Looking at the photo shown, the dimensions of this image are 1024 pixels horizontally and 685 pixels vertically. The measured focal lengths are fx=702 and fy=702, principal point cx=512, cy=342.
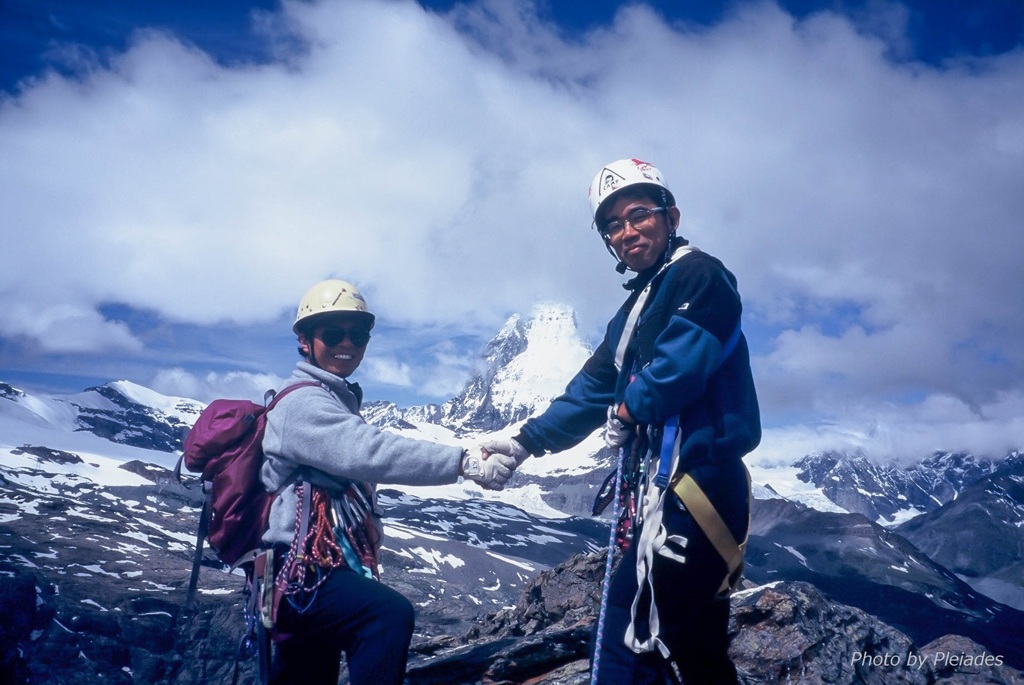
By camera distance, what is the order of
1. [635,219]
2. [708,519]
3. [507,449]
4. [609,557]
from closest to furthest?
[708,519], [609,557], [635,219], [507,449]

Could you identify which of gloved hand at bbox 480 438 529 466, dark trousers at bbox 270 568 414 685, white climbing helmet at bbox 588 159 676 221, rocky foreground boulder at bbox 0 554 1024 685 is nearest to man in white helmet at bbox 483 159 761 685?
white climbing helmet at bbox 588 159 676 221

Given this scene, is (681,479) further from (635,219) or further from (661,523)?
(635,219)

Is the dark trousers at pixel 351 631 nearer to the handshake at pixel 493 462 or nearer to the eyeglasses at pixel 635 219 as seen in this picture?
the handshake at pixel 493 462

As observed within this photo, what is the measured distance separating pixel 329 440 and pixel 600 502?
243 centimetres

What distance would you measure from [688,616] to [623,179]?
3.62 metres

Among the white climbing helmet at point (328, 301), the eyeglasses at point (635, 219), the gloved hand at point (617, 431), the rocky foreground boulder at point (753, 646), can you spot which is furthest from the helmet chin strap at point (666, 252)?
the rocky foreground boulder at point (753, 646)

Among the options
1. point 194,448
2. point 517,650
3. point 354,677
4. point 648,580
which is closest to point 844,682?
point 517,650

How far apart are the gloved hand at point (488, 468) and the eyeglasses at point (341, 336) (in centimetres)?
151

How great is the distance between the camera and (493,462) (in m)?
6.92

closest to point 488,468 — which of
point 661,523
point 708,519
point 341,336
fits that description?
point 341,336

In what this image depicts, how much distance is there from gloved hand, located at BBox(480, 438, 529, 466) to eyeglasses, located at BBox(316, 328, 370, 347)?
1613 millimetres

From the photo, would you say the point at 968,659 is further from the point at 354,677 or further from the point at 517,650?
the point at 354,677

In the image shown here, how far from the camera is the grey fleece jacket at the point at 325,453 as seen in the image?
5742 mm

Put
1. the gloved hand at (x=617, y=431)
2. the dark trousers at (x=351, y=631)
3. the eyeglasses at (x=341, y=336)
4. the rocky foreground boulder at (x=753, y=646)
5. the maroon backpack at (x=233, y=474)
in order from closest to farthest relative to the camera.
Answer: the dark trousers at (x=351, y=631)
the gloved hand at (x=617, y=431)
the maroon backpack at (x=233, y=474)
the eyeglasses at (x=341, y=336)
the rocky foreground boulder at (x=753, y=646)
